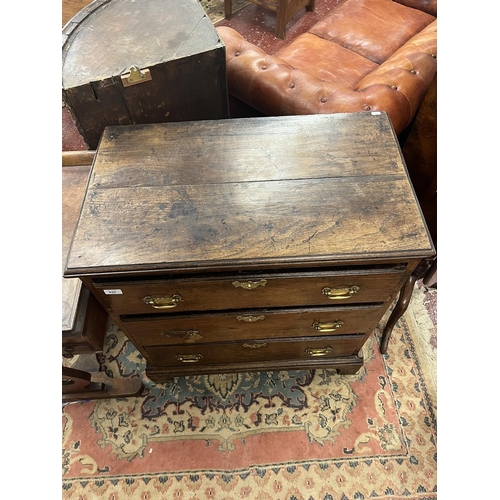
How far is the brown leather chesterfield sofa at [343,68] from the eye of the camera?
1424 millimetres

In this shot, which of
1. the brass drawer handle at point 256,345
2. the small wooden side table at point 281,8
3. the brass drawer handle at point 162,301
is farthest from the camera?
the small wooden side table at point 281,8

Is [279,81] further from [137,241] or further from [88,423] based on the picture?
[88,423]

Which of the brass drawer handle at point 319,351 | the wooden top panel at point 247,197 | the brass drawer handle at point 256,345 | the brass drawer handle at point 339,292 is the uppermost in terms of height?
the wooden top panel at point 247,197

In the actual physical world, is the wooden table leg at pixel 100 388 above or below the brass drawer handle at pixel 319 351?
below

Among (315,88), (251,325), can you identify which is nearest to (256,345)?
(251,325)

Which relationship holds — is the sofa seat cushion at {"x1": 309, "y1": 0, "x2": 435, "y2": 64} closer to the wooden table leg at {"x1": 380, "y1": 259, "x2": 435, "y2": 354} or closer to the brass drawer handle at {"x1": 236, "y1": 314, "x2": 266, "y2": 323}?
the wooden table leg at {"x1": 380, "y1": 259, "x2": 435, "y2": 354}

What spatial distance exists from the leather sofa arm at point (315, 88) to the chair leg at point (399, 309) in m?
0.62

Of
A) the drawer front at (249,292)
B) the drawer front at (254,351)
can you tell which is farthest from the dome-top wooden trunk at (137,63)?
the drawer front at (254,351)

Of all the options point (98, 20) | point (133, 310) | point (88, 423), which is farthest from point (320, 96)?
point (88, 423)

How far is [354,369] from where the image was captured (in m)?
1.57

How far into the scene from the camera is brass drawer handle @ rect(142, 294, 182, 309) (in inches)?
39.7

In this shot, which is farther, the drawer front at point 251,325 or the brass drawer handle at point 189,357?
the brass drawer handle at point 189,357

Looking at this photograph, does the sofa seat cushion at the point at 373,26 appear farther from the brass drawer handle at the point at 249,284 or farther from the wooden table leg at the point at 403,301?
the brass drawer handle at the point at 249,284

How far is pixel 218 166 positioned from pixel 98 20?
2.40 feet
